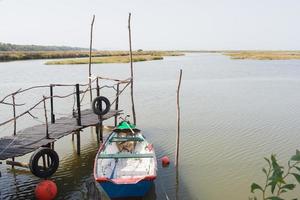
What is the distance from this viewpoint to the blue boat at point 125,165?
397 inches

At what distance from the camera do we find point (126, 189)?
10.1 m

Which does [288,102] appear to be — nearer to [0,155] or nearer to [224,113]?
[224,113]

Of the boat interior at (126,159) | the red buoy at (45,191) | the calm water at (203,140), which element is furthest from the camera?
the calm water at (203,140)

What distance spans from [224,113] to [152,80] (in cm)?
1964

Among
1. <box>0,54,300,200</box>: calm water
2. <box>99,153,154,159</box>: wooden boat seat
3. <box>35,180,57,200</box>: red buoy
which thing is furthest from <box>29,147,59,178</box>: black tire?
<box>99,153,154,159</box>: wooden boat seat

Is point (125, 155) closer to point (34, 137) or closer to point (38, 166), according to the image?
point (38, 166)

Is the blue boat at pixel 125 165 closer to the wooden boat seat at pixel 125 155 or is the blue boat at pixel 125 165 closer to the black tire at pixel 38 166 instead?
the wooden boat seat at pixel 125 155

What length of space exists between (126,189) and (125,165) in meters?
2.02

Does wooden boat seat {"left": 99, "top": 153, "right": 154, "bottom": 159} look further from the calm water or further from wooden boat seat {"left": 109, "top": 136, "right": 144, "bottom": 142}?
wooden boat seat {"left": 109, "top": 136, "right": 144, "bottom": 142}

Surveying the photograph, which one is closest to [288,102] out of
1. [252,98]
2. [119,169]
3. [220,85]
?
[252,98]

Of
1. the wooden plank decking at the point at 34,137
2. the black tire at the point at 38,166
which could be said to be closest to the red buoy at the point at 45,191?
the black tire at the point at 38,166

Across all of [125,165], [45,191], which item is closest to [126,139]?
[125,165]

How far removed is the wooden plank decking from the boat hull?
10.8 ft

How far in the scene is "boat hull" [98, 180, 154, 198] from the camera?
10.0 meters
